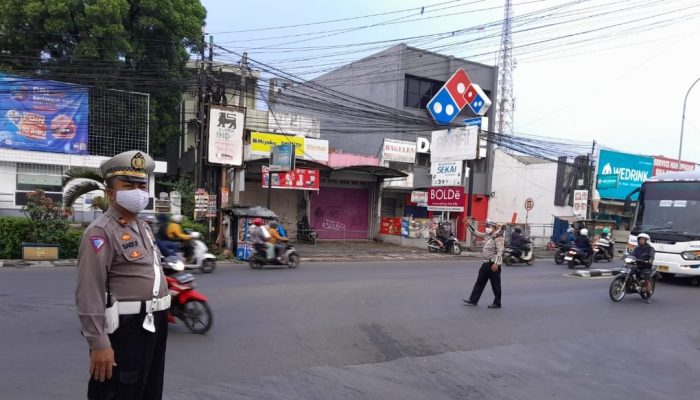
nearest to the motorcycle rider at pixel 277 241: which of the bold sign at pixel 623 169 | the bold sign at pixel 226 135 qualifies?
the bold sign at pixel 226 135

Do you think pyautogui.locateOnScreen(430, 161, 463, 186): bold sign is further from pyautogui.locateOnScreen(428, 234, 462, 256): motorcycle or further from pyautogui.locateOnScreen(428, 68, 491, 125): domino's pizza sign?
pyautogui.locateOnScreen(428, 68, 491, 125): domino's pizza sign

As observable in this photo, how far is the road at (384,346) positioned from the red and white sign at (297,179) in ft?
37.2

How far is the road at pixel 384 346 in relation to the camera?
459cm

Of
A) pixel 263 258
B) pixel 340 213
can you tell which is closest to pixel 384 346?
pixel 263 258

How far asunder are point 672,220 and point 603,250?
6.99 m

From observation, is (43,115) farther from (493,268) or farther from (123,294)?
(123,294)

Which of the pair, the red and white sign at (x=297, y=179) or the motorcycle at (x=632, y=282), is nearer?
the motorcycle at (x=632, y=282)

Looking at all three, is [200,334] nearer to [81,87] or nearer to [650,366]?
[650,366]

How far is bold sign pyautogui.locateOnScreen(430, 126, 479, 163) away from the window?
5548 mm

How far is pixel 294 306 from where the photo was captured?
820 cm

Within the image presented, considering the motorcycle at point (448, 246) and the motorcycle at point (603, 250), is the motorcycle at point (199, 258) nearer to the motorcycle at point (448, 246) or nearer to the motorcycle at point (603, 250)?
the motorcycle at point (448, 246)

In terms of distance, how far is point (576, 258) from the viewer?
16953mm

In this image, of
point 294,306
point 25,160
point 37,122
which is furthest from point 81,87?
point 294,306

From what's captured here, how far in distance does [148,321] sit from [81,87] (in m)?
20.5
